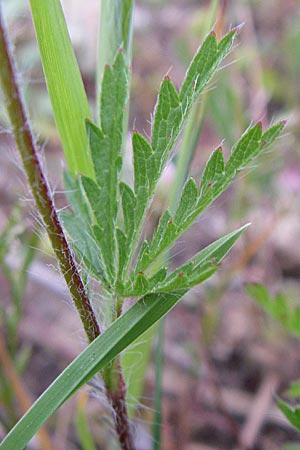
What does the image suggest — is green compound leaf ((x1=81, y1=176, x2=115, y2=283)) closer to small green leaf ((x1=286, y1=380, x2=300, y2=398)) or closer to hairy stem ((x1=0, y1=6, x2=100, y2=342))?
hairy stem ((x1=0, y1=6, x2=100, y2=342))

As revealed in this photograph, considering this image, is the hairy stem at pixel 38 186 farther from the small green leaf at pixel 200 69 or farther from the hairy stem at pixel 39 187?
the small green leaf at pixel 200 69

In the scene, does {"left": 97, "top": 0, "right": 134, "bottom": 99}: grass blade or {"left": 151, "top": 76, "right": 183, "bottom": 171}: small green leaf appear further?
Result: {"left": 97, "top": 0, "right": 134, "bottom": 99}: grass blade

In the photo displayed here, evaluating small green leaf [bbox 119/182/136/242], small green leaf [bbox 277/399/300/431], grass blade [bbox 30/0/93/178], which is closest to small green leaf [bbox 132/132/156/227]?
small green leaf [bbox 119/182/136/242]

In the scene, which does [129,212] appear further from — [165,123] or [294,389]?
[294,389]

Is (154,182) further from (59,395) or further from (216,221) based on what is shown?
(216,221)

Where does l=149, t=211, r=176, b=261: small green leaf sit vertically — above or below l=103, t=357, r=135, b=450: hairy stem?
above

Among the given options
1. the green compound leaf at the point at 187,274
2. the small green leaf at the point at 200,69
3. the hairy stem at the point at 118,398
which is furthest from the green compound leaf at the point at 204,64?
the hairy stem at the point at 118,398

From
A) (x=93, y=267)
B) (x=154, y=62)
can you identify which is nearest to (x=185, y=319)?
(x=93, y=267)
